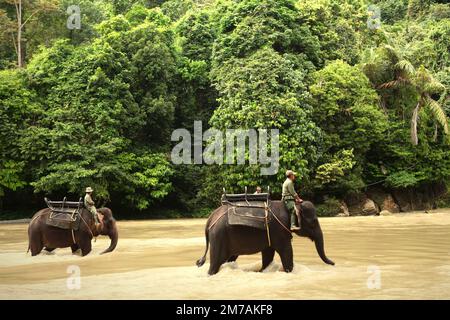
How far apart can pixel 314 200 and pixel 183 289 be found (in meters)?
22.8

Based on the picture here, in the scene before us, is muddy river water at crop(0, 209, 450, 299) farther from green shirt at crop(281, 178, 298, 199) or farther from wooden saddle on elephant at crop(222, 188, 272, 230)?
green shirt at crop(281, 178, 298, 199)

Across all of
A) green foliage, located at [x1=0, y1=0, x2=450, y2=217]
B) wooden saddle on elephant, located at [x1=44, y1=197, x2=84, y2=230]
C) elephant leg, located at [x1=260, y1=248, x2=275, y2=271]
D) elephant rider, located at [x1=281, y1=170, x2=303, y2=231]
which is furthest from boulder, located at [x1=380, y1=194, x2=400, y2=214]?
elephant rider, located at [x1=281, y1=170, x2=303, y2=231]

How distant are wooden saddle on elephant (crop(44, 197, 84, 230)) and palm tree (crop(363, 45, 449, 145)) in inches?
882

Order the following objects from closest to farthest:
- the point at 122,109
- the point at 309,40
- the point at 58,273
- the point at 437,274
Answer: the point at 437,274
the point at 58,273
the point at 122,109
the point at 309,40

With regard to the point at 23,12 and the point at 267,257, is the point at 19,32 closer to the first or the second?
the point at 23,12

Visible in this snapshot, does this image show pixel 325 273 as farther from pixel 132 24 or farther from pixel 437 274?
pixel 132 24

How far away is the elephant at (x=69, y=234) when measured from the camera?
13891 mm

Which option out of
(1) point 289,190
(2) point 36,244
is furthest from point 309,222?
(2) point 36,244

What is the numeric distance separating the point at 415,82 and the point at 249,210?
24238mm

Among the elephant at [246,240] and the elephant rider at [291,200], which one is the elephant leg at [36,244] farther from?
the elephant rider at [291,200]

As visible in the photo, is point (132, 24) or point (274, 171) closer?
point (274, 171)

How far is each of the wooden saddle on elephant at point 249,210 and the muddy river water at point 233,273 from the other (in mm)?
975

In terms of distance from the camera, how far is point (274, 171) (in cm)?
2692
